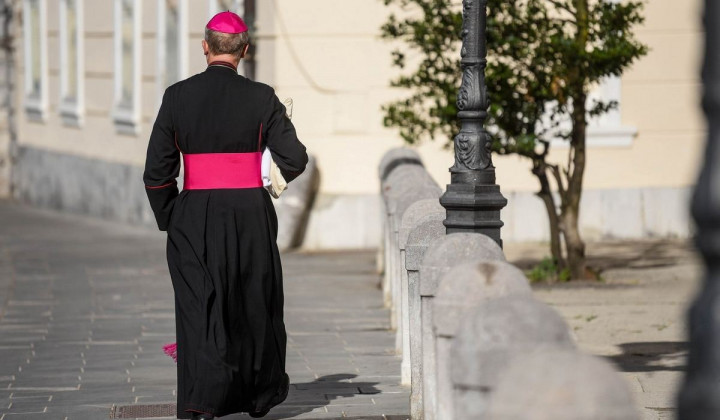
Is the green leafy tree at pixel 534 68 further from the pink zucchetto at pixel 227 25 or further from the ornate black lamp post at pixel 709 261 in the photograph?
the ornate black lamp post at pixel 709 261

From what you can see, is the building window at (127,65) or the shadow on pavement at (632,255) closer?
the shadow on pavement at (632,255)

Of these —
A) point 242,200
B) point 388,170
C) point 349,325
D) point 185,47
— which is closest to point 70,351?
point 349,325

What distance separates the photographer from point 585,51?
41.0 feet

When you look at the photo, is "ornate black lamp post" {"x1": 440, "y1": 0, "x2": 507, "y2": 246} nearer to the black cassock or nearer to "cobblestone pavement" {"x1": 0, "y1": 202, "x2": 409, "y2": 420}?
"cobblestone pavement" {"x1": 0, "y1": 202, "x2": 409, "y2": 420}

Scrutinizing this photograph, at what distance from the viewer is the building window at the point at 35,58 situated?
2455cm

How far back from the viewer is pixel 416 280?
25.6ft

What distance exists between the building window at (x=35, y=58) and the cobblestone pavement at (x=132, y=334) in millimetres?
7219

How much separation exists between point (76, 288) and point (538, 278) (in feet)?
12.6

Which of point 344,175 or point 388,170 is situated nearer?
point 388,170

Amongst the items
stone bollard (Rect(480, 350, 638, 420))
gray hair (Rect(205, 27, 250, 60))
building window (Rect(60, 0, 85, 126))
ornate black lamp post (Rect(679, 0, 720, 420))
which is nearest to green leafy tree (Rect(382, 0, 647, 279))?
gray hair (Rect(205, 27, 250, 60))

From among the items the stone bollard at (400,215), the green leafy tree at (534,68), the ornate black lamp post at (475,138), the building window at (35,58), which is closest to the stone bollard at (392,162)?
the green leafy tree at (534,68)

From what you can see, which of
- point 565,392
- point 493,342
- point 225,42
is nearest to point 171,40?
point 225,42

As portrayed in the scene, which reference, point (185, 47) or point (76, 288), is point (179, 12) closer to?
point (185, 47)

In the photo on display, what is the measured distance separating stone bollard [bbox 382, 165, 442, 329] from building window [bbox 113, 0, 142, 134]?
853 cm
